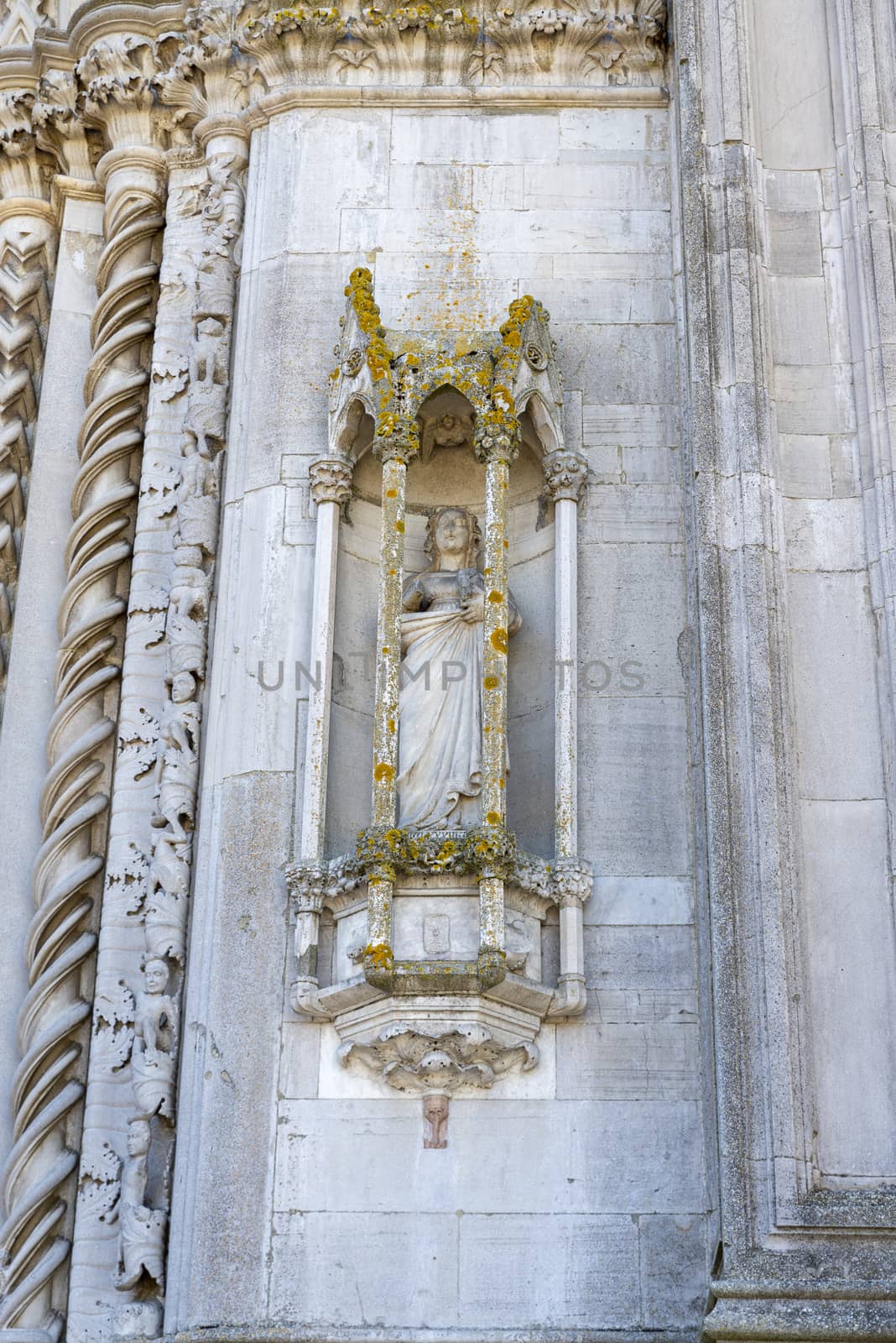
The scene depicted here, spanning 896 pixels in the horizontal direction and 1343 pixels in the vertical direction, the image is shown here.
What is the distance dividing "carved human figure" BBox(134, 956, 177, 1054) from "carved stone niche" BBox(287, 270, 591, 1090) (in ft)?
1.93

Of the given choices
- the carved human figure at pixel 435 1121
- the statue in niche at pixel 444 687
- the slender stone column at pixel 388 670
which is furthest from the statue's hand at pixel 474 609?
the carved human figure at pixel 435 1121

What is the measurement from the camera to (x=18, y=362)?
10508mm

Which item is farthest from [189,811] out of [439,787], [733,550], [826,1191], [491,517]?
[826,1191]

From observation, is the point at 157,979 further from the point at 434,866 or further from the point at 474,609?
the point at 474,609

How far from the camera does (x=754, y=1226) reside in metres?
7.30

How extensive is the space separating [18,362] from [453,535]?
8.31 feet

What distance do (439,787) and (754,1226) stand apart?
2.16 metres

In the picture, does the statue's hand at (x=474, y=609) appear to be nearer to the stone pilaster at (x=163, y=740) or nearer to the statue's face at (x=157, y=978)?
the stone pilaster at (x=163, y=740)

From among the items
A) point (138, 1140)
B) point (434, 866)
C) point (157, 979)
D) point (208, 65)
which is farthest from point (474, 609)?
point (208, 65)

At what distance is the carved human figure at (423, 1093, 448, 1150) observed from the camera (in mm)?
8125

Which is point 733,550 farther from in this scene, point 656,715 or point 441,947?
point 441,947

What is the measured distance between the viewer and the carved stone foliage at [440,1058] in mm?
8117

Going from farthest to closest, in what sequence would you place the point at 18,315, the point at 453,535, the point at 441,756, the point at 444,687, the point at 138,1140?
the point at 18,315, the point at 453,535, the point at 444,687, the point at 441,756, the point at 138,1140

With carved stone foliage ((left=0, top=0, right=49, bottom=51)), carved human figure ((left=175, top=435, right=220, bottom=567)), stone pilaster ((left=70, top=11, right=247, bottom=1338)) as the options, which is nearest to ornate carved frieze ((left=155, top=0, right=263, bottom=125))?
stone pilaster ((left=70, top=11, right=247, bottom=1338))
